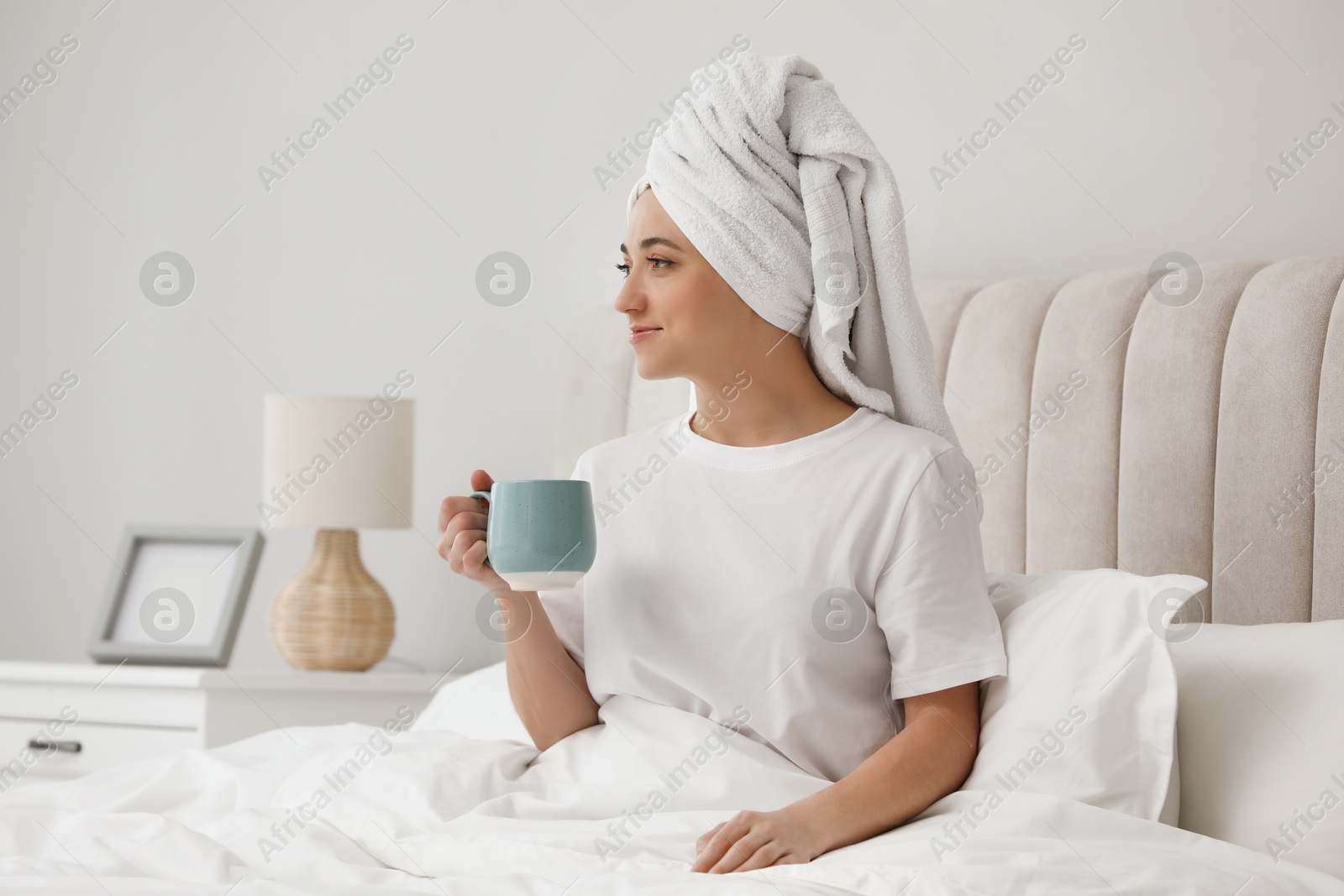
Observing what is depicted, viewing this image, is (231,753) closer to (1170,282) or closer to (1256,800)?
(1256,800)

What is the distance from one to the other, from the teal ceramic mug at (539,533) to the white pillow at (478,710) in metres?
0.48

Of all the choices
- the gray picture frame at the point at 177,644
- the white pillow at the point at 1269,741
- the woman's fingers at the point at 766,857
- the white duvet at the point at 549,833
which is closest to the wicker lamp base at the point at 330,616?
the gray picture frame at the point at 177,644

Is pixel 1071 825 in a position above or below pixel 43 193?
below

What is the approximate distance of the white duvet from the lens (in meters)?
0.96

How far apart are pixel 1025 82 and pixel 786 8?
505 millimetres

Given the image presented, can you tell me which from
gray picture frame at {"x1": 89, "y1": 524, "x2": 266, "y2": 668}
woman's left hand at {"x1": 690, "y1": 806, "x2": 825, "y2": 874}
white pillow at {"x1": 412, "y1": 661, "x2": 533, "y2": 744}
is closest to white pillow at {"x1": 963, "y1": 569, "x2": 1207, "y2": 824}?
woman's left hand at {"x1": 690, "y1": 806, "x2": 825, "y2": 874}

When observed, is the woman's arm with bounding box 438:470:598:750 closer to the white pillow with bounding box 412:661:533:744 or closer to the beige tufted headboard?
the white pillow with bounding box 412:661:533:744

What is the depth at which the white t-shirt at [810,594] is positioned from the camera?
4.15 feet

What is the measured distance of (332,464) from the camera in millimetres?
2342

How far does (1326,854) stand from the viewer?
3.61 feet

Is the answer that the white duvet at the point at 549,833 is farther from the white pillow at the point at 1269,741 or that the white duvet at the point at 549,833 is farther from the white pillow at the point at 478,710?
the white pillow at the point at 478,710

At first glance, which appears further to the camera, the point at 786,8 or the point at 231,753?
the point at 786,8

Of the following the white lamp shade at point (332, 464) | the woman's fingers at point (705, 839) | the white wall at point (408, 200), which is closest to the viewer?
the woman's fingers at point (705, 839)

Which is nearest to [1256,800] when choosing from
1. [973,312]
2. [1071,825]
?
[1071,825]
